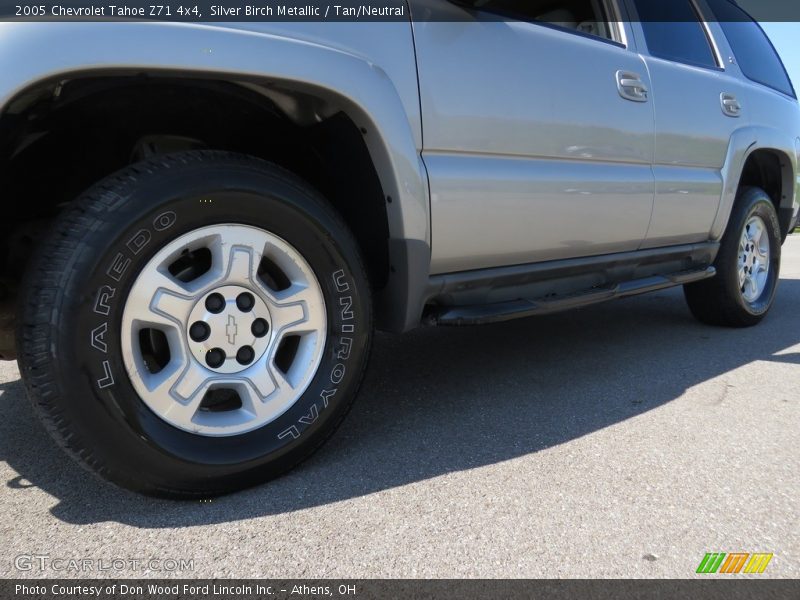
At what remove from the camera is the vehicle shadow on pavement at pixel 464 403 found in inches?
67.5

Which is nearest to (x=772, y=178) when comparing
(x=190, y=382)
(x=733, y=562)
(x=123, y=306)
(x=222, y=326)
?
(x=733, y=562)

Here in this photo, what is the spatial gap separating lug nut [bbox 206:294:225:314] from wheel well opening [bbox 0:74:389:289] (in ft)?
1.84

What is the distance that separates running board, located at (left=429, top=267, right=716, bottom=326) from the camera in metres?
2.15

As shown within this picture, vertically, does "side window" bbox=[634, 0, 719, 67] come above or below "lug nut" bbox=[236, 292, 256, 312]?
above

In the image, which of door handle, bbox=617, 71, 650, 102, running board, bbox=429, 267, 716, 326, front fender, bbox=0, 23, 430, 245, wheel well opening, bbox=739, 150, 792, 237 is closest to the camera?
front fender, bbox=0, 23, 430, 245

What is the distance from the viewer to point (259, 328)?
5.77 feet

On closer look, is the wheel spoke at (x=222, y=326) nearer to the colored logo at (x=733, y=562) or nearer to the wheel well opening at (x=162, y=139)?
the wheel well opening at (x=162, y=139)

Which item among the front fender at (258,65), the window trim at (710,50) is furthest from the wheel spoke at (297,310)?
the window trim at (710,50)

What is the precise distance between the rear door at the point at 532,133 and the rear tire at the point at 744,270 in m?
1.11

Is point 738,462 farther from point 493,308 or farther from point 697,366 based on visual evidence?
point 697,366

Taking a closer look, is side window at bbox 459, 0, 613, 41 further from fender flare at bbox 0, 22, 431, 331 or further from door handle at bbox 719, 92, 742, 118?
fender flare at bbox 0, 22, 431, 331

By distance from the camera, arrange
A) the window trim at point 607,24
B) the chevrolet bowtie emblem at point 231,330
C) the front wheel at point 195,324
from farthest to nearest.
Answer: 1. the window trim at point 607,24
2. the chevrolet bowtie emblem at point 231,330
3. the front wheel at point 195,324

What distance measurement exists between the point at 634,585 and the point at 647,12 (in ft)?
9.11

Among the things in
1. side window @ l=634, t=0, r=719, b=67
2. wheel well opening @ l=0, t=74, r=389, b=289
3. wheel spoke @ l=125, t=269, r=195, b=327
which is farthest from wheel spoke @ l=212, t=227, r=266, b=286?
side window @ l=634, t=0, r=719, b=67
